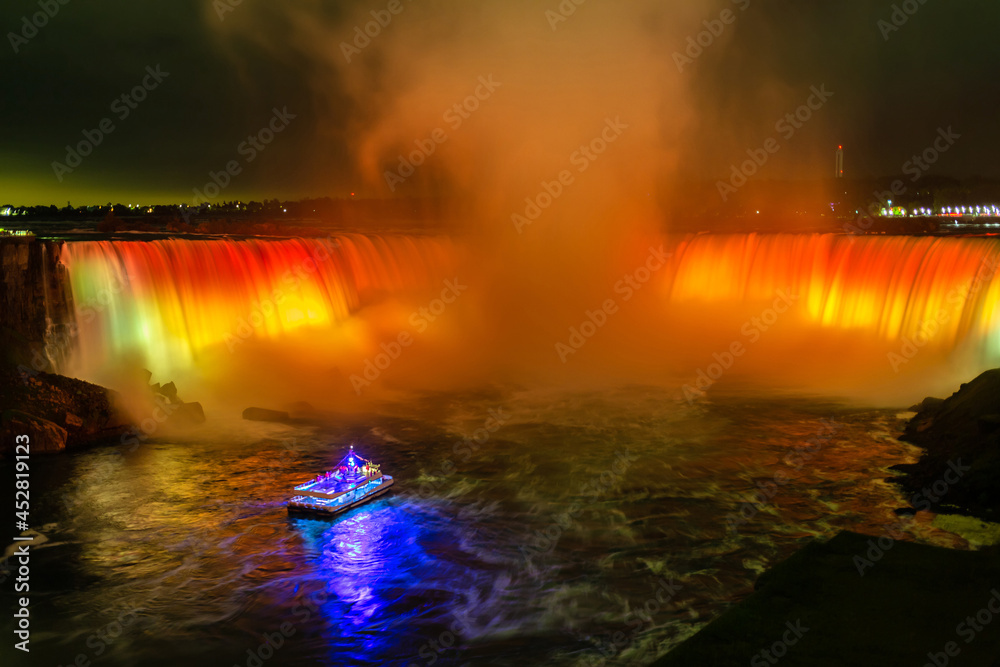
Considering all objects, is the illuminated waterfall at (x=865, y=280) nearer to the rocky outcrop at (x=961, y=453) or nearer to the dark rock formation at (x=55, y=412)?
the rocky outcrop at (x=961, y=453)

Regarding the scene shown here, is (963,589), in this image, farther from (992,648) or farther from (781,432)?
(781,432)

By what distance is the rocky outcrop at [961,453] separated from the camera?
43.7 ft

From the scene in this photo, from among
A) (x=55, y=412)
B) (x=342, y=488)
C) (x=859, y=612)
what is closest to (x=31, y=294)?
(x=55, y=412)

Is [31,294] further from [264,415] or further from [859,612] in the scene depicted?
[859,612]

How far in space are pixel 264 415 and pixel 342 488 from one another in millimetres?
6363

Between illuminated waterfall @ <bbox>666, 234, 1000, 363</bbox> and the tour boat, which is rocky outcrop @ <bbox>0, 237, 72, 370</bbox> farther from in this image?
illuminated waterfall @ <bbox>666, 234, 1000, 363</bbox>

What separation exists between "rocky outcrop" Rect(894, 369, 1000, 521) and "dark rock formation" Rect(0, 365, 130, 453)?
15675 millimetres

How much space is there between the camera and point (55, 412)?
18094 mm

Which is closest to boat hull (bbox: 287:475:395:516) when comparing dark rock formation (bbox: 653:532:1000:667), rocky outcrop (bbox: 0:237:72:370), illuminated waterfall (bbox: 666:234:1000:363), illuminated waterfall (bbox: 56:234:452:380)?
dark rock formation (bbox: 653:532:1000:667)

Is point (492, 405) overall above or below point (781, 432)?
above

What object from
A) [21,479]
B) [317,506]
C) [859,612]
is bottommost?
[859,612]

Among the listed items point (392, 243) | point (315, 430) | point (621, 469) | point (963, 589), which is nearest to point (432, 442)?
point (315, 430)

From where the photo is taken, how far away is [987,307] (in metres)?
23.8

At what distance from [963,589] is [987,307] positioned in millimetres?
16706
